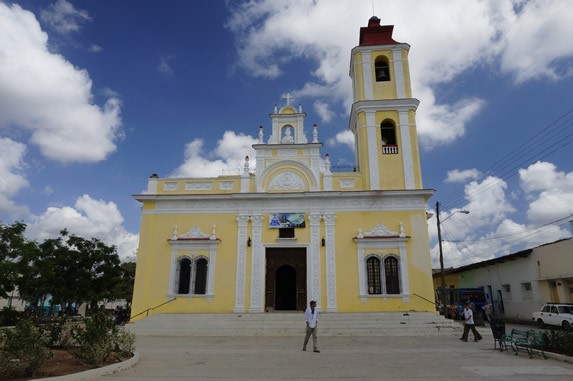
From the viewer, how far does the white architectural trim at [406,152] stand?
826 inches

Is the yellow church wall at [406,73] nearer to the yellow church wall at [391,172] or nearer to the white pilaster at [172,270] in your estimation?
the yellow church wall at [391,172]

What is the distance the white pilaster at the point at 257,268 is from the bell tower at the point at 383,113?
6.19 meters

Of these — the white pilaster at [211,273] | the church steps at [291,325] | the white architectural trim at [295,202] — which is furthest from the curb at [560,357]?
the white pilaster at [211,273]

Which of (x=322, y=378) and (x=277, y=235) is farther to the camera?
(x=277, y=235)

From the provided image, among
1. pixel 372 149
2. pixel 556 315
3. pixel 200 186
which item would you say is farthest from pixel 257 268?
pixel 556 315

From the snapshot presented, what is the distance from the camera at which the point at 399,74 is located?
22.8 metres

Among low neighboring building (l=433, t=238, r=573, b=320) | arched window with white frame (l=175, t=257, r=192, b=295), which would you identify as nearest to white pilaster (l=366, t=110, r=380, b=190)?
arched window with white frame (l=175, t=257, r=192, b=295)

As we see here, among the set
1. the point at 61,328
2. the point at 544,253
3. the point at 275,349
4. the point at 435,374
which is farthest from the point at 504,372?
the point at 544,253

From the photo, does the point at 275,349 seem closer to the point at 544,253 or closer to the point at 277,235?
the point at 277,235

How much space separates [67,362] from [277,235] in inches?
498

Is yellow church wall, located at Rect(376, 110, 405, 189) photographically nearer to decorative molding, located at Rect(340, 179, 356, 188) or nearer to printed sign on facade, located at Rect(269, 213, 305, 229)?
decorative molding, located at Rect(340, 179, 356, 188)

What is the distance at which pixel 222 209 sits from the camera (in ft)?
69.6

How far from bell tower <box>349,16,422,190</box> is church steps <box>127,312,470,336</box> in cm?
679

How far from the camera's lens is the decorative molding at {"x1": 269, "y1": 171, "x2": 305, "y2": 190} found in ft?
70.2
